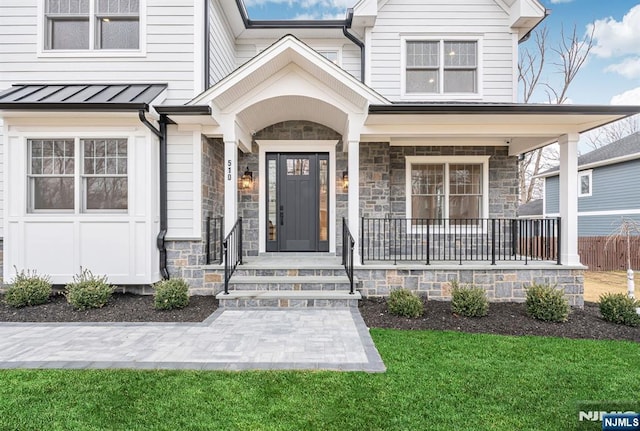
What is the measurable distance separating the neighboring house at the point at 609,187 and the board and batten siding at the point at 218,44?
14916 mm

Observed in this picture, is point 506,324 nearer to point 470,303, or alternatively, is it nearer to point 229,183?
point 470,303

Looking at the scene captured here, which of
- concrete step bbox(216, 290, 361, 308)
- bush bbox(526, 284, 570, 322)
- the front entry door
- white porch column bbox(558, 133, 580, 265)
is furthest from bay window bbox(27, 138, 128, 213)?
white porch column bbox(558, 133, 580, 265)

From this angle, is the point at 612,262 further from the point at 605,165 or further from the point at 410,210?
the point at 410,210

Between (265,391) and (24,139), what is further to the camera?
(24,139)

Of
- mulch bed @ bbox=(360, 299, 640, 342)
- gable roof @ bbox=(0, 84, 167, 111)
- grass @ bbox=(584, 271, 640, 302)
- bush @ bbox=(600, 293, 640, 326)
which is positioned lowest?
grass @ bbox=(584, 271, 640, 302)

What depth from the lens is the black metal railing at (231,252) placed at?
18.9 ft

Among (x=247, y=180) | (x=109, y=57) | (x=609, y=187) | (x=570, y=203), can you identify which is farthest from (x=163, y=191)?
(x=609, y=187)

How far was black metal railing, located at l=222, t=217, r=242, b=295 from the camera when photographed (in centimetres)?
577

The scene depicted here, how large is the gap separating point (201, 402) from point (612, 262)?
14845mm

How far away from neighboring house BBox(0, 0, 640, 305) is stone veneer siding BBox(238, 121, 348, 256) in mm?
34

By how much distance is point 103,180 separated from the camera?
6.25 m

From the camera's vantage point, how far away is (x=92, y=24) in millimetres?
6625

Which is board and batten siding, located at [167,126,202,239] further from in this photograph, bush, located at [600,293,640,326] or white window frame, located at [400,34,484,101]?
bush, located at [600,293,640,326]

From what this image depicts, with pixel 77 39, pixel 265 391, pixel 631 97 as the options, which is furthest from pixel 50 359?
pixel 631 97
